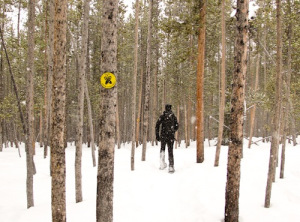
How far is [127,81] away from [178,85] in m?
10.4

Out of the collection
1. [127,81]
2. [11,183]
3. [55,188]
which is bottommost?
[11,183]

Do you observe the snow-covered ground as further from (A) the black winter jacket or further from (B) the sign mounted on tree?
(B) the sign mounted on tree

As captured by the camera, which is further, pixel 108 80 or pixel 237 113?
pixel 237 113

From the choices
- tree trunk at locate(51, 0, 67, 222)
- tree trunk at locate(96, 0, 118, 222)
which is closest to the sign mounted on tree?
tree trunk at locate(96, 0, 118, 222)

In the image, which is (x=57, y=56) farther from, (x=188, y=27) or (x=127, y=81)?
(x=127, y=81)

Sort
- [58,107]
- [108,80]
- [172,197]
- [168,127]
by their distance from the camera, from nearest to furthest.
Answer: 1. [108,80]
2. [58,107]
3. [172,197]
4. [168,127]

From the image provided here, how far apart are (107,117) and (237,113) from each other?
2814mm

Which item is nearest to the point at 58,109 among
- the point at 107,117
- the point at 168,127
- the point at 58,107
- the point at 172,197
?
the point at 58,107

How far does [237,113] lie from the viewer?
4914 mm

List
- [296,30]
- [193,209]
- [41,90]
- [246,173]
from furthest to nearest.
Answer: [41,90]
[296,30]
[246,173]
[193,209]

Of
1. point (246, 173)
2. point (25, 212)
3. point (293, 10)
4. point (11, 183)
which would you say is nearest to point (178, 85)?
point (293, 10)

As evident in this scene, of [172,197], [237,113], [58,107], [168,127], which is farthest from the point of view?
[168,127]

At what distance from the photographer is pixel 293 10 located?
31.8ft

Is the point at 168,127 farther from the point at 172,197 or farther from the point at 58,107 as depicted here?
the point at 58,107
